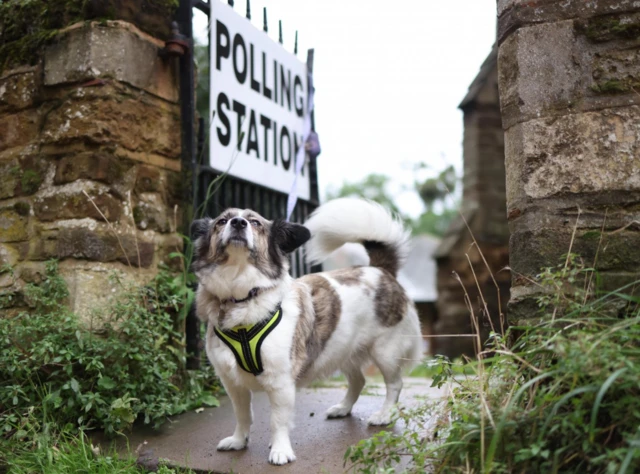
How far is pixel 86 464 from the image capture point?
298 cm

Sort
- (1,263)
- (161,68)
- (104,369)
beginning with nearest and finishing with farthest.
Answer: (104,369) → (1,263) → (161,68)

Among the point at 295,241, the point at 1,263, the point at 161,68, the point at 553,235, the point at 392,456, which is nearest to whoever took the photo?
the point at 392,456

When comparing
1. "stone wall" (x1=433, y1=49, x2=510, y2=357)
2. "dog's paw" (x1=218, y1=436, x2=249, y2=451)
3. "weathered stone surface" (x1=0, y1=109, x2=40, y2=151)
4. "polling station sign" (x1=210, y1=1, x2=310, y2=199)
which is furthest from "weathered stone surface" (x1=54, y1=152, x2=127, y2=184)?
"stone wall" (x1=433, y1=49, x2=510, y2=357)

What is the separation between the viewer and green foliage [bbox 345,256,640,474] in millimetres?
2012

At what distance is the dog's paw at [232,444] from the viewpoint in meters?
3.30

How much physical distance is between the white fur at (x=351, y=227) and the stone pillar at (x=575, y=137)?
1333 mm

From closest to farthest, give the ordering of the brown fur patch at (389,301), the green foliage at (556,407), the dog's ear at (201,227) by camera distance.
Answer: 1. the green foliage at (556,407)
2. the dog's ear at (201,227)
3. the brown fur patch at (389,301)

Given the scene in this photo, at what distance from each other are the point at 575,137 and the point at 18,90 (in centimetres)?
363

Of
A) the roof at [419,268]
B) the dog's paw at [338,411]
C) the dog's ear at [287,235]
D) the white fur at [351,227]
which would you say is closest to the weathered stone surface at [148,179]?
the white fur at [351,227]

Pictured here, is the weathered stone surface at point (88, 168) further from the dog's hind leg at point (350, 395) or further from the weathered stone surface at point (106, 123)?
the dog's hind leg at point (350, 395)

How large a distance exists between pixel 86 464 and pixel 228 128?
263 centimetres

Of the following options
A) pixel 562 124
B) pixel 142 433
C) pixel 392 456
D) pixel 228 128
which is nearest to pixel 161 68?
pixel 228 128

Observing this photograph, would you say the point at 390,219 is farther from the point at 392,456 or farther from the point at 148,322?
the point at 392,456

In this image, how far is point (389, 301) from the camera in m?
4.04
